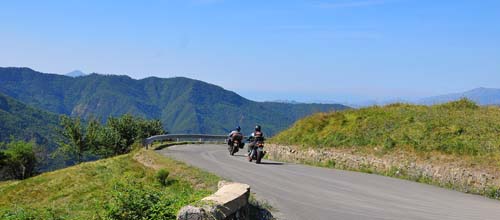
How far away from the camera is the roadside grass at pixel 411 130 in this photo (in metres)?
19.6

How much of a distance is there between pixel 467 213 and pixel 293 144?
55.0 feet

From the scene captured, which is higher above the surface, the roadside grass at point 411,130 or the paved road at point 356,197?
the roadside grass at point 411,130

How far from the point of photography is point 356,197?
14.6 m

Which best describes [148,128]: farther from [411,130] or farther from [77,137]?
[411,130]

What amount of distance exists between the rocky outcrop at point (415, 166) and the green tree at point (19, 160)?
64.8 m

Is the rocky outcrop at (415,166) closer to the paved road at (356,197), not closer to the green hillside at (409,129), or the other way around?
the green hillside at (409,129)

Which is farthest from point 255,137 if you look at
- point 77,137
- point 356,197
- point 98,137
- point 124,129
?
point 77,137

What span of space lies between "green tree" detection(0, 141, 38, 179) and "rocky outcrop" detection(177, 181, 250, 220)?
255ft

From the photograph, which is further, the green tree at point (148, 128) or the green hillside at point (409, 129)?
the green tree at point (148, 128)

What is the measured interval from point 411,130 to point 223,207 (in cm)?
1751

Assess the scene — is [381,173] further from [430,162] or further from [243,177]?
[243,177]

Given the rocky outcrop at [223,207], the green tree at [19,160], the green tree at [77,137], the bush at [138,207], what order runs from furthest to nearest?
the green tree at [19,160]
the green tree at [77,137]
the bush at [138,207]
the rocky outcrop at [223,207]

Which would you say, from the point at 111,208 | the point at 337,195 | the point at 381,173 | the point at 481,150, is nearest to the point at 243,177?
the point at 337,195

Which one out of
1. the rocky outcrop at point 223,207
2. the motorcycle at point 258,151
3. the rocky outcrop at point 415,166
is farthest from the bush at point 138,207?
the motorcycle at point 258,151
